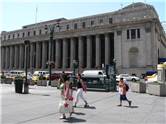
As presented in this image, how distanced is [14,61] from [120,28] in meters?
54.0

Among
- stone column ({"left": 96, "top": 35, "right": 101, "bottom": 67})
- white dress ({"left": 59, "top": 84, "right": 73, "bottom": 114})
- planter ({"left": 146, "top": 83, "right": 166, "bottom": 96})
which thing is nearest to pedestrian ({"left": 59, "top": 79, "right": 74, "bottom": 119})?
white dress ({"left": 59, "top": 84, "right": 73, "bottom": 114})

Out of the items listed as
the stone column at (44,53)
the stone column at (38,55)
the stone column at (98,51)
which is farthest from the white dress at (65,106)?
the stone column at (38,55)

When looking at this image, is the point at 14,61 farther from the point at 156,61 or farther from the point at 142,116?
the point at 142,116

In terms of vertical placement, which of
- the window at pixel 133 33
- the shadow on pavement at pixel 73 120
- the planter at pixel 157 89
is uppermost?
the window at pixel 133 33

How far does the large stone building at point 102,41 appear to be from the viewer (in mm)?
69812

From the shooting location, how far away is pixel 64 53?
90375mm

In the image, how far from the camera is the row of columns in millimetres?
81312

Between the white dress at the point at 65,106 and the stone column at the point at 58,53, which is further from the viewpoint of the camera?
the stone column at the point at 58,53

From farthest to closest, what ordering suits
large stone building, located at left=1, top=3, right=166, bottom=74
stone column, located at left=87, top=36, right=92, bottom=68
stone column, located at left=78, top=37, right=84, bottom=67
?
stone column, located at left=78, top=37, right=84, bottom=67
stone column, located at left=87, top=36, right=92, bottom=68
large stone building, located at left=1, top=3, right=166, bottom=74

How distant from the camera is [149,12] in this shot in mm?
70500

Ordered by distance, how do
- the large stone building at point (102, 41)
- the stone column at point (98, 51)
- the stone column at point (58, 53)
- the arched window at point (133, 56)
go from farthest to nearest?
1. the stone column at point (58, 53)
2. the stone column at point (98, 51)
3. the arched window at point (133, 56)
4. the large stone building at point (102, 41)

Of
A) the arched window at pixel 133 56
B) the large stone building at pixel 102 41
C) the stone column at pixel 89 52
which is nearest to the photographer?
the large stone building at pixel 102 41

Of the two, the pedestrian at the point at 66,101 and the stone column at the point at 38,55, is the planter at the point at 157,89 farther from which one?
the stone column at the point at 38,55

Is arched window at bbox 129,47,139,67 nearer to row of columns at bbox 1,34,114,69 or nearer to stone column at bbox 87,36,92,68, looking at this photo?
row of columns at bbox 1,34,114,69
